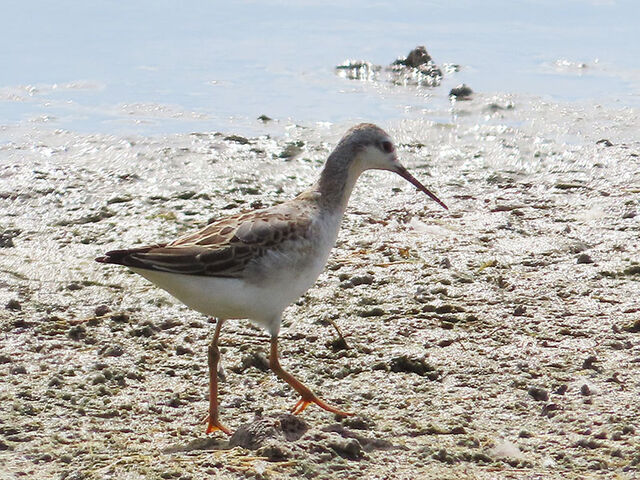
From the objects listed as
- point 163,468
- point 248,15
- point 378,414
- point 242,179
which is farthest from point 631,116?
point 163,468

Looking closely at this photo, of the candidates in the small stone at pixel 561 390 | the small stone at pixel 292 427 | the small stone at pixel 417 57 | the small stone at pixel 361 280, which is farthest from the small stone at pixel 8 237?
the small stone at pixel 417 57

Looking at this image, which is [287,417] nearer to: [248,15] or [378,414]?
[378,414]

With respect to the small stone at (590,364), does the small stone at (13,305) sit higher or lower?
higher

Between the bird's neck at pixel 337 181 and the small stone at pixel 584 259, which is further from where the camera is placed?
the small stone at pixel 584 259

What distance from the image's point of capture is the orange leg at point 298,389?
19.0ft

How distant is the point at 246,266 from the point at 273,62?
737 centimetres

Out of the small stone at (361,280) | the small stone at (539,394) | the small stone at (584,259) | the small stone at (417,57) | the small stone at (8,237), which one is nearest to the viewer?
the small stone at (539,394)

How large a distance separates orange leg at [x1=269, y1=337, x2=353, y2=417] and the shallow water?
200 inches

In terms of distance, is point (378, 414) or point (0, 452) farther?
point (378, 414)

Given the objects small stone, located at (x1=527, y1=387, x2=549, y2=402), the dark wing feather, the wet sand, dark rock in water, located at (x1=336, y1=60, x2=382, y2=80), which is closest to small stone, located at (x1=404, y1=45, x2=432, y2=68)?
dark rock in water, located at (x1=336, y1=60, x2=382, y2=80)

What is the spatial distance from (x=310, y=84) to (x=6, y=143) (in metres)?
3.51

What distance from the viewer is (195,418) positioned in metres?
5.83

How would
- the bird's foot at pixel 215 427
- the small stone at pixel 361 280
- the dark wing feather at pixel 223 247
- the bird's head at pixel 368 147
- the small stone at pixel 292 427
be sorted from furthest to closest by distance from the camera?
1. the small stone at pixel 361 280
2. the bird's head at pixel 368 147
3. the dark wing feather at pixel 223 247
4. the bird's foot at pixel 215 427
5. the small stone at pixel 292 427

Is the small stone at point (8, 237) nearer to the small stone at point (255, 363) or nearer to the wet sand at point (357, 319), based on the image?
the wet sand at point (357, 319)
